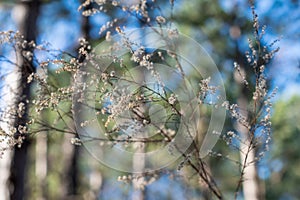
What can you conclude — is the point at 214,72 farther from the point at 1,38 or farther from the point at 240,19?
the point at 240,19

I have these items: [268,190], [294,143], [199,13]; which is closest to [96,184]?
[268,190]

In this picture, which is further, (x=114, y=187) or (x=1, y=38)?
(x=114, y=187)

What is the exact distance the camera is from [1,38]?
1.58m

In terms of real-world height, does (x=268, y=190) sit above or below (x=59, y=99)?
above

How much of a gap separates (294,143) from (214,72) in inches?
237

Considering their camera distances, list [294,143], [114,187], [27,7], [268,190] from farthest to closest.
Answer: [114,187]
[268,190]
[294,143]
[27,7]

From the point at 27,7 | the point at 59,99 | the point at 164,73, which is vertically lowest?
the point at 59,99

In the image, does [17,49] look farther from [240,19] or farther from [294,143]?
[294,143]

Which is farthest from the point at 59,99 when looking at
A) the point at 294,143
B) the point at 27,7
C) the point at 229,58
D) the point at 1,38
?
the point at 294,143

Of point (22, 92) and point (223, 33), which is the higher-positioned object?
point (223, 33)

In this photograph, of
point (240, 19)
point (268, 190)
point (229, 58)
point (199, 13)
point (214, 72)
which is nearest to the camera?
point (214, 72)

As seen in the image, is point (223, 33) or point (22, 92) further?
point (223, 33)

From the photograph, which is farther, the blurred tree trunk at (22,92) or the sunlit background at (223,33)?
the sunlit background at (223,33)

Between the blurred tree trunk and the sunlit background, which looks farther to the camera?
the sunlit background
